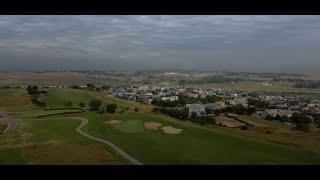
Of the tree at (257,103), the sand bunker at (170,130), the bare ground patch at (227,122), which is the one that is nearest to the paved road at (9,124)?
the sand bunker at (170,130)

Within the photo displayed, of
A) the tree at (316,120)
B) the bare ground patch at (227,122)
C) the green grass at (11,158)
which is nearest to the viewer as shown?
the green grass at (11,158)

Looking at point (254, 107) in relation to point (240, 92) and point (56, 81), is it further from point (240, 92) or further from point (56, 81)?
point (56, 81)

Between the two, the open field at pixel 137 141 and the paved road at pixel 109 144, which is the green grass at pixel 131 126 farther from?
the paved road at pixel 109 144

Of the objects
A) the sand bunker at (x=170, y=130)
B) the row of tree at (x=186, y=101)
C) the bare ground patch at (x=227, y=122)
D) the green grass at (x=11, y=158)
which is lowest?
the green grass at (x=11, y=158)

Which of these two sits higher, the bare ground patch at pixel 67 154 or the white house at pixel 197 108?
the white house at pixel 197 108

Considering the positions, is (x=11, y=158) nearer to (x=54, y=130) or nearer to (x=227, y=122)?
(x=54, y=130)

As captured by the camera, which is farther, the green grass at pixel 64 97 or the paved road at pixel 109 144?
the green grass at pixel 64 97

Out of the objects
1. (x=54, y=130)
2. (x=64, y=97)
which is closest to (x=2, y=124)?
(x=54, y=130)

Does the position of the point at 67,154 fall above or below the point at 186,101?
below
